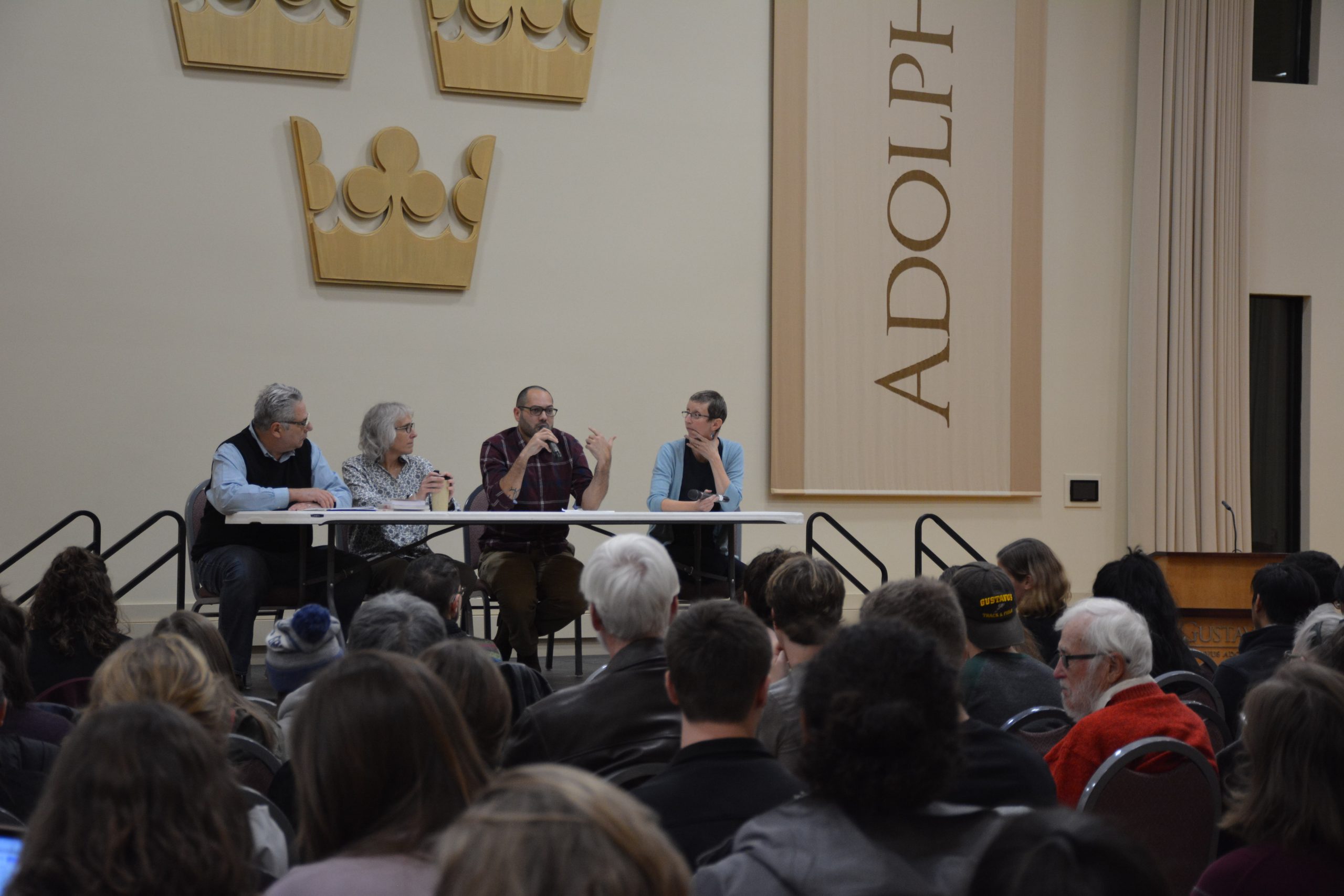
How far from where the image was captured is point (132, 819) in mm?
1000

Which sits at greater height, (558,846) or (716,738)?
(558,846)

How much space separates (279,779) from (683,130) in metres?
5.47

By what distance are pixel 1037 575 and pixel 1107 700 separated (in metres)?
1.34

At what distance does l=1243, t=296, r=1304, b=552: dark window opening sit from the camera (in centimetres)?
773

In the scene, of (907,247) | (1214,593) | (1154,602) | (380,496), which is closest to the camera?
(1154,602)

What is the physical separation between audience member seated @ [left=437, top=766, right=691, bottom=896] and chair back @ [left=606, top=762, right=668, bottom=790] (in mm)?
1115

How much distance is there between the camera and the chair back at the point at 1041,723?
2.43 meters

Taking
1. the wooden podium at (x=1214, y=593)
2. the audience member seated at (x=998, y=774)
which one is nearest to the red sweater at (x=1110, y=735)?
the audience member seated at (x=998, y=774)

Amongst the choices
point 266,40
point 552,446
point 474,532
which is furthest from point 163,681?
point 266,40

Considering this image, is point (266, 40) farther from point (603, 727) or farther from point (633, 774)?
point (633, 774)

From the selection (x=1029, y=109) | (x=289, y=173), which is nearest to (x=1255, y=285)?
(x=1029, y=109)

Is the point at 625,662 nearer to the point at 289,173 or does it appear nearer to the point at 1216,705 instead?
the point at 1216,705

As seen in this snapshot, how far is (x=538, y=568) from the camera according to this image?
16.1 feet

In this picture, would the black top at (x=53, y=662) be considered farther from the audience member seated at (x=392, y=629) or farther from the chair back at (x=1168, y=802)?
the chair back at (x=1168, y=802)
